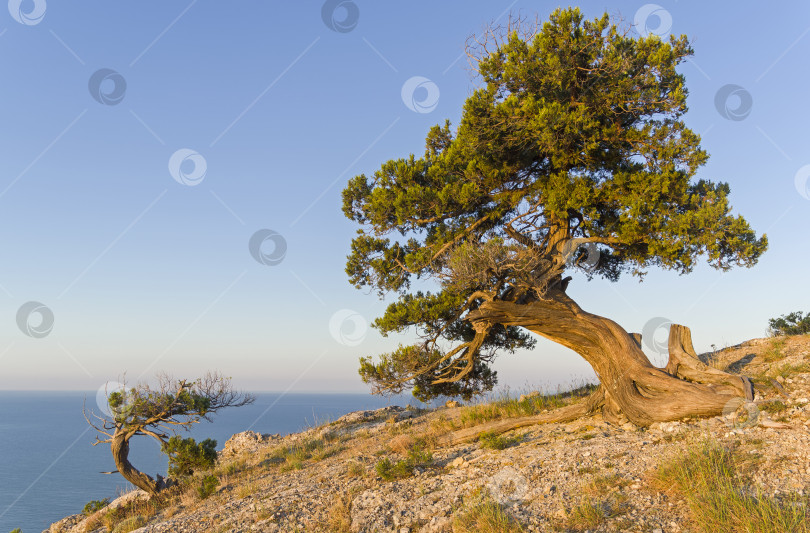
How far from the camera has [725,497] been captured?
15.5ft

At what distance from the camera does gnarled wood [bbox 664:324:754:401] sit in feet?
29.8

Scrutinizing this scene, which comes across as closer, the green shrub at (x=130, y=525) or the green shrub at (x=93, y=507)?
the green shrub at (x=130, y=525)

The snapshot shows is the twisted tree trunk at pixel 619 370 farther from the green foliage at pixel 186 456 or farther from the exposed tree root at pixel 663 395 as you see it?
the green foliage at pixel 186 456

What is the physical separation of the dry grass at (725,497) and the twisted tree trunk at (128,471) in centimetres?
1391

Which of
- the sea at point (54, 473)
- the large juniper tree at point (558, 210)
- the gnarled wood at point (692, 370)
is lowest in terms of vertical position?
the sea at point (54, 473)

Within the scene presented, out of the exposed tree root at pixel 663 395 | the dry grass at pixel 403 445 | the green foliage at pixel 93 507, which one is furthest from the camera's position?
the green foliage at pixel 93 507

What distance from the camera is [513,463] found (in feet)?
25.3

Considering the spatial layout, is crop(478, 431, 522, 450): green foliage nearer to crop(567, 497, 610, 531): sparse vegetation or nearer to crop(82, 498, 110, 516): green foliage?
crop(567, 497, 610, 531): sparse vegetation

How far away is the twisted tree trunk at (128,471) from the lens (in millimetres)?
13180

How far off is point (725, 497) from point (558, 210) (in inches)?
275

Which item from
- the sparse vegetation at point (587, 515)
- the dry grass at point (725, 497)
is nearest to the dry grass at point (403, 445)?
the sparse vegetation at point (587, 515)

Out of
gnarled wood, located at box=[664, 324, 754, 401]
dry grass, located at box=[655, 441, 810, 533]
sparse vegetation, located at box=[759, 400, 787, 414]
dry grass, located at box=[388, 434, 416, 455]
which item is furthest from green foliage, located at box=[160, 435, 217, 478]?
sparse vegetation, located at box=[759, 400, 787, 414]

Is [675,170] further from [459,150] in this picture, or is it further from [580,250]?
[459,150]

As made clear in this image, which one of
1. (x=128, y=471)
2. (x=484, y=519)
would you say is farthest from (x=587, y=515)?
(x=128, y=471)
